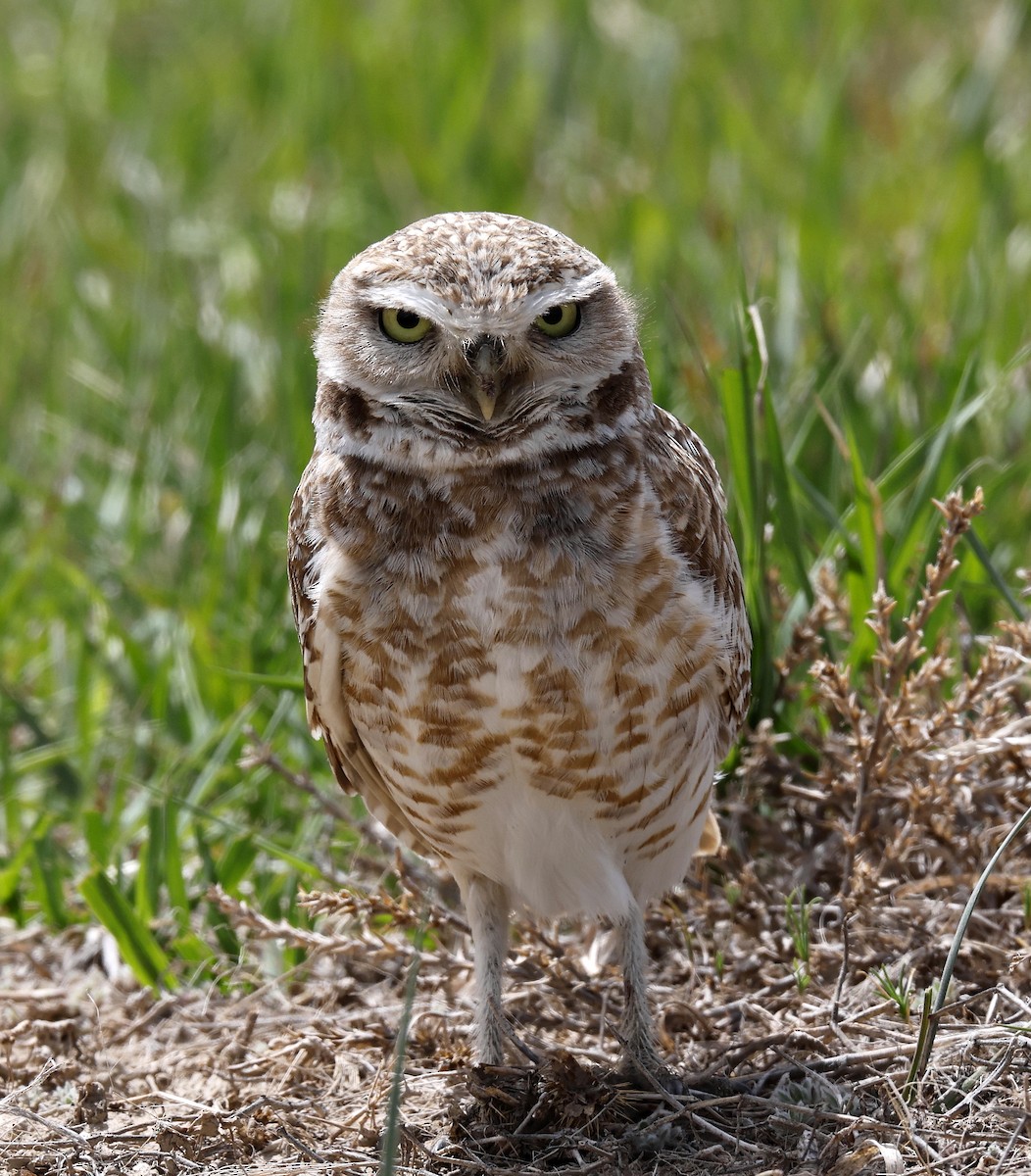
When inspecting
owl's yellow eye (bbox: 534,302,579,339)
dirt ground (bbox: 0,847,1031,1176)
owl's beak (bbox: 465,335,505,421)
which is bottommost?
dirt ground (bbox: 0,847,1031,1176)

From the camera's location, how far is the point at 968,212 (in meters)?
5.91

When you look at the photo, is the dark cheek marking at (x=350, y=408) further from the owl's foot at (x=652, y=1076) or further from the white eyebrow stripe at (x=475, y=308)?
the owl's foot at (x=652, y=1076)

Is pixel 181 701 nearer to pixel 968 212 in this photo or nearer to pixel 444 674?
pixel 444 674

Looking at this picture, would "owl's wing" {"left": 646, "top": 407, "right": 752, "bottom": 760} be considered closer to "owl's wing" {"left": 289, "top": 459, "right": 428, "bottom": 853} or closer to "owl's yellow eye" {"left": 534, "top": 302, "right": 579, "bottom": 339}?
"owl's yellow eye" {"left": 534, "top": 302, "right": 579, "bottom": 339}

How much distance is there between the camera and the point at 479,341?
2.64 meters

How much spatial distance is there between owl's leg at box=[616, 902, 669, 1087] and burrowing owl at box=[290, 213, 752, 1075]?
0.04 feet

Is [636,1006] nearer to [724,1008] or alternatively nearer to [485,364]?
[724,1008]

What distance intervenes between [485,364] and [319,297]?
2.71 metres

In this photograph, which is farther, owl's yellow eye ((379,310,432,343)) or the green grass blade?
the green grass blade

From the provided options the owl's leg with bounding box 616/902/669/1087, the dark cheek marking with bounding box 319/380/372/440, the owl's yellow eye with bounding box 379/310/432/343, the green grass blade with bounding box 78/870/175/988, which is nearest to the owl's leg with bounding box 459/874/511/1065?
the owl's leg with bounding box 616/902/669/1087

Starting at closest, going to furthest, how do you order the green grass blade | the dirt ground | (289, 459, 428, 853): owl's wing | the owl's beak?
the owl's beak < the dirt ground < (289, 459, 428, 853): owl's wing < the green grass blade

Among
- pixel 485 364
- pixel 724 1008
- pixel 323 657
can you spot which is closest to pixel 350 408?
pixel 485 364

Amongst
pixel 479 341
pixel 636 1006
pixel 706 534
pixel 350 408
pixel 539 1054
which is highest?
pixel 479 341

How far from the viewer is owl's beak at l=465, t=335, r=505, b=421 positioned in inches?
104
